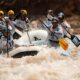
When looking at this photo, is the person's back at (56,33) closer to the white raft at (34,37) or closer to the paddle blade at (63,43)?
the paddle blade at (63,43)

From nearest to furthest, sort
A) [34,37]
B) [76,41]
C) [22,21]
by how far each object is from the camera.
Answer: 1. [76,41]
2. [34,37]
3. [22,21]

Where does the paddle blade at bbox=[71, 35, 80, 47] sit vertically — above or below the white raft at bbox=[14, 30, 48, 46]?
above

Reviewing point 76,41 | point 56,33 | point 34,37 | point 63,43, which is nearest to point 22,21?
point 34,37

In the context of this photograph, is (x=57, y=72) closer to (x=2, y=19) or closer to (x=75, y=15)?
(x=2, y=19)

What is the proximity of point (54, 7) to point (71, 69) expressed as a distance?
392 inches

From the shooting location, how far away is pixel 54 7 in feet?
64.5

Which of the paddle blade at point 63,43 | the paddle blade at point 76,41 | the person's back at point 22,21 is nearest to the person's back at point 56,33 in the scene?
the paddle blade at point 63,43

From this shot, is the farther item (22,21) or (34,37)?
(22,21)

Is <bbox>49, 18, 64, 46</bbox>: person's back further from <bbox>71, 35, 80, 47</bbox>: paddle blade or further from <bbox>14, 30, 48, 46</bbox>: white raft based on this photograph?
<bbox>14, 30, 48, 46</bbox>: white raft

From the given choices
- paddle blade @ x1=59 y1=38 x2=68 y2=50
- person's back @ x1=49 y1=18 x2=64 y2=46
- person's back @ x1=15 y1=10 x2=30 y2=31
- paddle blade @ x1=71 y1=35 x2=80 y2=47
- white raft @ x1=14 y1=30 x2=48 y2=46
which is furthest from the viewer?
person's back @ x1=15 y1=10 x2=30 y2=31

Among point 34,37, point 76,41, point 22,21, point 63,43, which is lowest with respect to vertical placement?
point 34,37

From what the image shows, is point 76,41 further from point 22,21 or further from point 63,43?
point 22,21

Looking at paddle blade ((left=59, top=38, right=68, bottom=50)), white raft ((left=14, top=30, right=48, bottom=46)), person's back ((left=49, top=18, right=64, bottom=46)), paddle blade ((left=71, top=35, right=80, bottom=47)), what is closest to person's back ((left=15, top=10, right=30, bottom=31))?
white raft ((left=14, top=30, right=48, bottom=46))

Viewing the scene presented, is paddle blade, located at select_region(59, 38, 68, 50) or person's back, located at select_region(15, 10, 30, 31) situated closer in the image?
paddle blade, located at select_region(59, 38, 68, 50)
